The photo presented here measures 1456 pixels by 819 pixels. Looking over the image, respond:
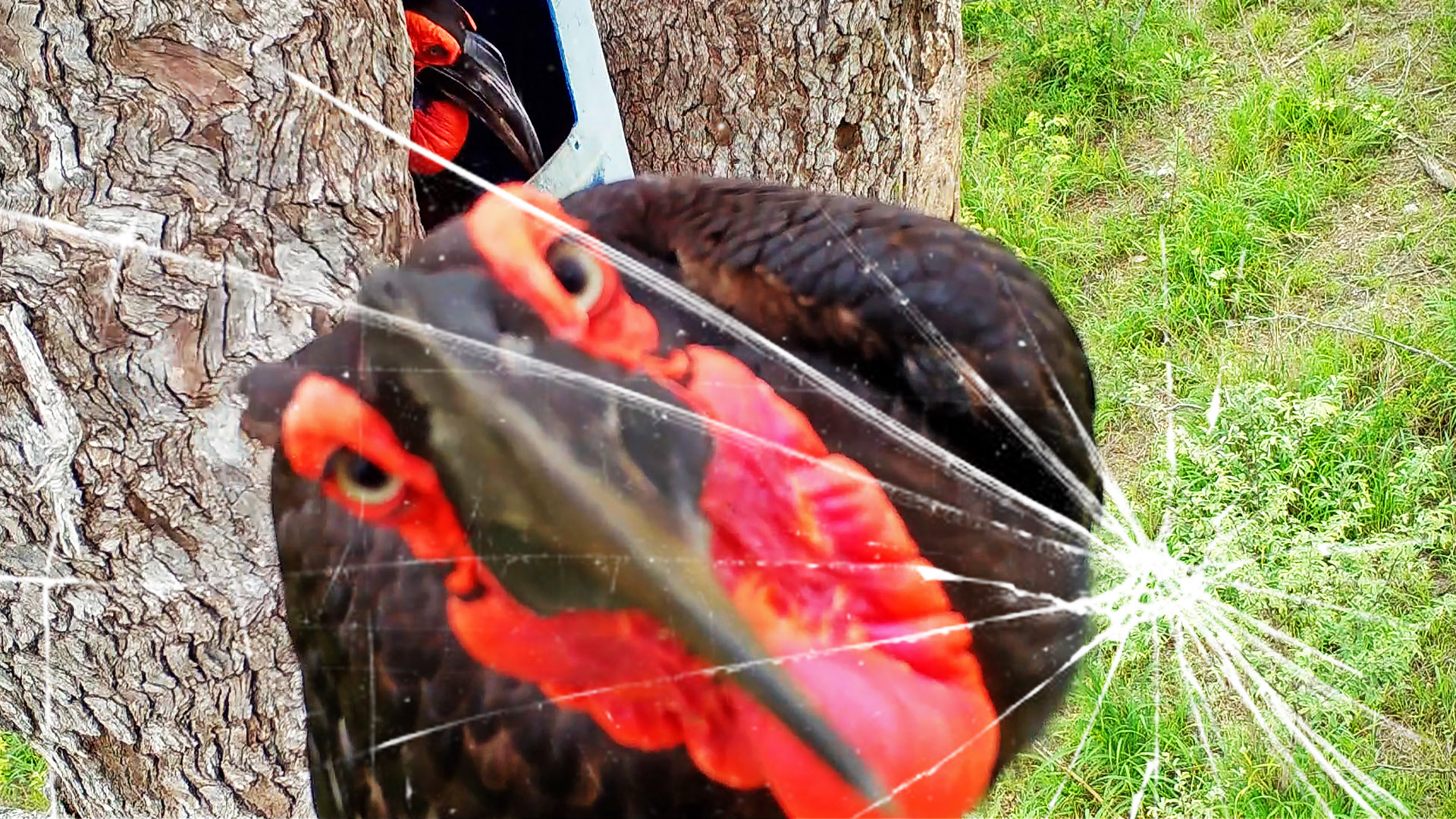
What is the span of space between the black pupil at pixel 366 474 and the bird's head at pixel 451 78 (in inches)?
11.4

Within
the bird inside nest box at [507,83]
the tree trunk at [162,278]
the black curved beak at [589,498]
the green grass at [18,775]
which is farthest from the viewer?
the green grass at [18,775]

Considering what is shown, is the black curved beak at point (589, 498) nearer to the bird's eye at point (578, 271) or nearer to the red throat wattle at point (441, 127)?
the bird's eye at point (578, 271)

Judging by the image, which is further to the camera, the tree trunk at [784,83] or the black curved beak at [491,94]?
the tree trunk at [784,83]

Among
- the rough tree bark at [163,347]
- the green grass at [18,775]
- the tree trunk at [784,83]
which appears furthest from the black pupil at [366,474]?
the green grass at [18,775]

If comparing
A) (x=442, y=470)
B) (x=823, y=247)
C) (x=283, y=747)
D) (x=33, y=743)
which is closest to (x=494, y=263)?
(x=442, y=470)

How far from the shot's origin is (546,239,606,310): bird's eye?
338 millimetres

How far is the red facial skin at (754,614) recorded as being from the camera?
0.98ft

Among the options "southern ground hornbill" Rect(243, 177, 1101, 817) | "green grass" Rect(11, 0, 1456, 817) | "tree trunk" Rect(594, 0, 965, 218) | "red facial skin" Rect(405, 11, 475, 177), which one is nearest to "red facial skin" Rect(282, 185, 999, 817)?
"southern ground hornbill" Rect(243, 177, 1101, 817)

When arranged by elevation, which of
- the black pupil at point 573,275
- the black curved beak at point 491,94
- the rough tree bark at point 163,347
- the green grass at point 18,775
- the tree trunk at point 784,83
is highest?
the tree trunk at point 784,83

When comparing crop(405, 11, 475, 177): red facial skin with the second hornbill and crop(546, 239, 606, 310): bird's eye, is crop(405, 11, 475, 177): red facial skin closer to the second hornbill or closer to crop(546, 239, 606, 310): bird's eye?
the second hornbill

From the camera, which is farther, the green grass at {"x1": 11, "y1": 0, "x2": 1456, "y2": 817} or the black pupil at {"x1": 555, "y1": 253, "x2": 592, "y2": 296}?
the green grass at {"x1": 11, "y1": 0, "x2": 1456, "y2": 817}

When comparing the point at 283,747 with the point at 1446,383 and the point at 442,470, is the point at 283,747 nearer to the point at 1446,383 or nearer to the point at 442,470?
the point at 442,470

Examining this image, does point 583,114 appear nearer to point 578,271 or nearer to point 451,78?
point 451,78

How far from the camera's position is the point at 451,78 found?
23.6 inches
